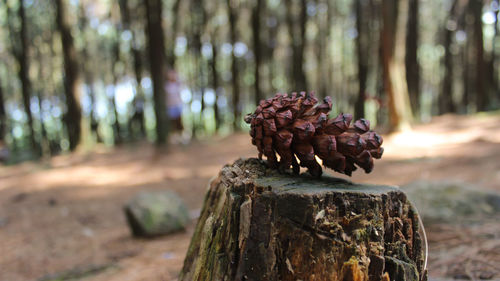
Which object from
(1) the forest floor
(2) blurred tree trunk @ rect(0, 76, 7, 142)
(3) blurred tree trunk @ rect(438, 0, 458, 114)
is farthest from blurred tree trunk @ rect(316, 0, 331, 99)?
(2) blurred tree trunk @ rect(0, 76, 7, 142)

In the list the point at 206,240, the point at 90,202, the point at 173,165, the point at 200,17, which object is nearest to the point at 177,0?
the point at 200,17

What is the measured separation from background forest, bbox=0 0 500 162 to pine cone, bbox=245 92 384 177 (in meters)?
6.63

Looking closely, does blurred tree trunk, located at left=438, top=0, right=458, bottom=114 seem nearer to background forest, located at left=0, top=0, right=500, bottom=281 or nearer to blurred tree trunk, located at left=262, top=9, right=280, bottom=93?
background forest, located at left=0, top=0, right=500, bottom=281

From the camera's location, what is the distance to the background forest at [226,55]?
29.1 feet

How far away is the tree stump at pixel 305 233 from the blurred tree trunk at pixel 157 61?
6884 millimetres

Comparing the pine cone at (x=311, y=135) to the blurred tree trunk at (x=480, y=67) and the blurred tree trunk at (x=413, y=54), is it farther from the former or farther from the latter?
the blurred tree trunk at (x=480, y=67)

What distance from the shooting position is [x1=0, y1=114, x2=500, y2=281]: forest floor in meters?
2.70

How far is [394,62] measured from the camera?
790 centimetres

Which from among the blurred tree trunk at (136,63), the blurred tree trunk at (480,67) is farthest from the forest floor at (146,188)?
the blurred tree trunk at (136,63)

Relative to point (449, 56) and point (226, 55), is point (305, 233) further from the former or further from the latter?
point (226, 55)

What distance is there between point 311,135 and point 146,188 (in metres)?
5.24

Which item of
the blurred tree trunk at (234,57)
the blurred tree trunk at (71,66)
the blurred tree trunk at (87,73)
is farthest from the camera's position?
the blurred tree trunk at (87,73)

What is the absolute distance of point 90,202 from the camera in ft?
19.0

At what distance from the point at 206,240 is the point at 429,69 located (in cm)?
3289
